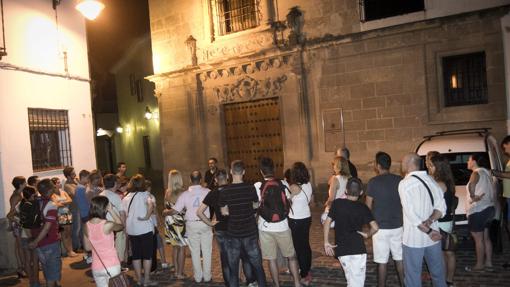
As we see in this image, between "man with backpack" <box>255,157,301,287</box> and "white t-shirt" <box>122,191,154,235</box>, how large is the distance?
1943 millimetres

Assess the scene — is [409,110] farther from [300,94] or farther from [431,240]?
[431,240]

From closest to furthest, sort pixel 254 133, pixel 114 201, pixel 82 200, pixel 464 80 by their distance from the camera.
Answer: pixel 114 201 → pixel 82 200 → pixel 464 80 → pixel 254 133

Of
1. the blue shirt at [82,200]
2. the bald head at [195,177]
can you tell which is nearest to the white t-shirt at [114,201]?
the bald head at [195,177]

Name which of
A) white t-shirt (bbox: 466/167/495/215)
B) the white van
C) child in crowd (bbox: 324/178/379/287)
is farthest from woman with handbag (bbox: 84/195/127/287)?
the white van

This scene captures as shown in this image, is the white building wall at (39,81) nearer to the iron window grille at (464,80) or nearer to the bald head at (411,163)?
the bald head at (411,163)

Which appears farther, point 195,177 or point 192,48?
point 192,48

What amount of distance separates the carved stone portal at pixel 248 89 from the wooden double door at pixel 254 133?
10.1 inches

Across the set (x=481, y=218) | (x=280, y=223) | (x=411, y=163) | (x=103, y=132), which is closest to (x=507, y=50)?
(x=481, y=218)

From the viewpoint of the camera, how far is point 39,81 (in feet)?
34.9

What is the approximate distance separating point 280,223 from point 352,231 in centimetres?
127

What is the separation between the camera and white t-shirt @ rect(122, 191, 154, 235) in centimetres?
720

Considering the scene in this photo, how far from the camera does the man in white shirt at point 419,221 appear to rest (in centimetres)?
509

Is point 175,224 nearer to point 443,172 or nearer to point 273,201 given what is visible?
point 273,201

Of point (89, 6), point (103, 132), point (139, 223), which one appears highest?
point (89, 6)
